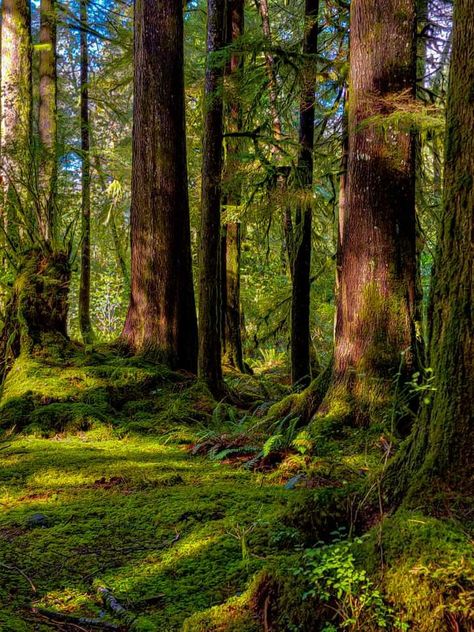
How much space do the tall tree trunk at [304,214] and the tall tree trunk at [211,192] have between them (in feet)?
3.50

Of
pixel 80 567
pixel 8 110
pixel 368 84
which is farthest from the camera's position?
pixel 8 110

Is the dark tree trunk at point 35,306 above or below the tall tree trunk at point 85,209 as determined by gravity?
below

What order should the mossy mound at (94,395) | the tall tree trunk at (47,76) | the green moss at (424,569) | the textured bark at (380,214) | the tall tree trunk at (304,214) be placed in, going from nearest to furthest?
1. the green moss at (424,569)
2. the textured bark at (380,214)
3. the mossy mound at (94,395)
4. the tall tree trunk at (304,214)
5. the tall tree trunk at (47,76)

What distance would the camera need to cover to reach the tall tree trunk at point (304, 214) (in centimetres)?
718

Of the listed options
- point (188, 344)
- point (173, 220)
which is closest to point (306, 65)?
point (173, 220)

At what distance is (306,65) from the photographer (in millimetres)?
7133

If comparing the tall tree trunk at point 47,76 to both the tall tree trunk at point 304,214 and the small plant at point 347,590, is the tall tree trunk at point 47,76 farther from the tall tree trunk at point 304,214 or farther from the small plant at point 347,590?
the small plant at point 347,590

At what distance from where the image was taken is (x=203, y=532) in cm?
315

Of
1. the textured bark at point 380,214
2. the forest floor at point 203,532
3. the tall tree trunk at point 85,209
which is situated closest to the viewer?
the forest floor at point 203,532

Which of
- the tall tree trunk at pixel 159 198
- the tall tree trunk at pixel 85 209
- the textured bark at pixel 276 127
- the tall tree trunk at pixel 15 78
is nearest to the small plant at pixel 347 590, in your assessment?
the textured bark at pixel 276 127

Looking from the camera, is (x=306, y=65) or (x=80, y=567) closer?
(x=80, y=567)

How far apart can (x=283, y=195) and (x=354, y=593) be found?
569 centimetres

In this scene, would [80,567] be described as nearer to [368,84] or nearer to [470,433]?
[470,433]

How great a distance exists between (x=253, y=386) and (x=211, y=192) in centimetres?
415
